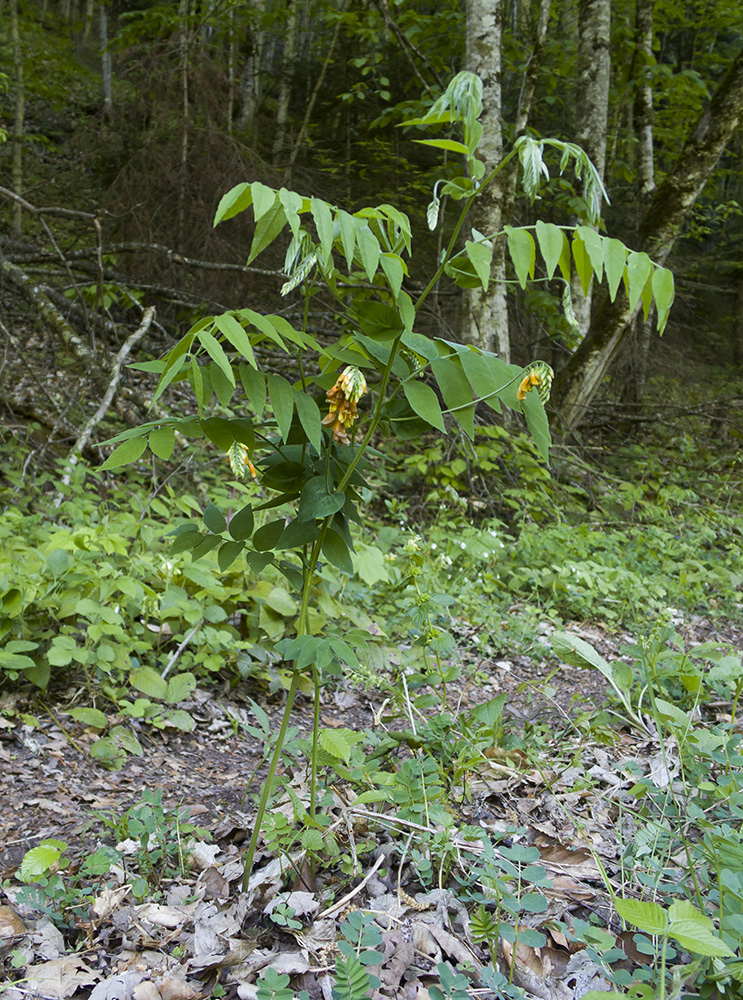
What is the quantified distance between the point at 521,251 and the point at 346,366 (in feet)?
1.28

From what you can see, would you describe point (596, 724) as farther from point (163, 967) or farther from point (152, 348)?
A: point (152, 348)

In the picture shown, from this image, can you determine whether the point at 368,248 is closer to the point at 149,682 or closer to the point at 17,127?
the point at 149,682

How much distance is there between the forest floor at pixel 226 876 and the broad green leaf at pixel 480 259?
121 centimetres

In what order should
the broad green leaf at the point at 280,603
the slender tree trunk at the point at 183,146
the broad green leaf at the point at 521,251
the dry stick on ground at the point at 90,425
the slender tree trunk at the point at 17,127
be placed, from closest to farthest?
the broad green leaf at the point at 521,251, the broad green leaf at the point at 280,603, the dry stick on ground at the point at 90,425, the slender tree trunk at the point at 183,146, the slender tree trunk at the point at 17,127

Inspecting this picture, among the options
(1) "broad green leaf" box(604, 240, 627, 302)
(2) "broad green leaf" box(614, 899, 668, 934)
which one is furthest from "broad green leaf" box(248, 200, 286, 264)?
(2) "broad green leaf" box(614, 899, 668, 934)

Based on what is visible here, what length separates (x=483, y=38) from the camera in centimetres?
536

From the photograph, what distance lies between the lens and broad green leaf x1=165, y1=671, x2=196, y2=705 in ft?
7.63

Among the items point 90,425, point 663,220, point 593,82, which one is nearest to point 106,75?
point 593,82

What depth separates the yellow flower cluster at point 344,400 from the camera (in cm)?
128

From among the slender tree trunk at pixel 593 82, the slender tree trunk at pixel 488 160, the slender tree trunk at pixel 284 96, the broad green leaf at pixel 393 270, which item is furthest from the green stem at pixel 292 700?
the slender tree trunk at pixel 284 96

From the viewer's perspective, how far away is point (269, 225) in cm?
113

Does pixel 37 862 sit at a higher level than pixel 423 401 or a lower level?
lower

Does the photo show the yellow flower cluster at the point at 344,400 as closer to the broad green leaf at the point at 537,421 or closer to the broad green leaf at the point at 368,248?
the broad green leaf at the point at 368,248

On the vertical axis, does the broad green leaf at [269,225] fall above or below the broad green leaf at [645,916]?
above
